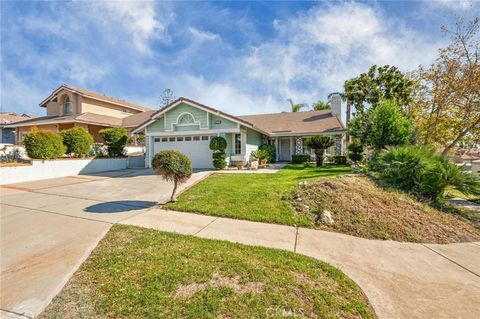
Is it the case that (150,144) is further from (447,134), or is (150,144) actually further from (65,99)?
(447,134)

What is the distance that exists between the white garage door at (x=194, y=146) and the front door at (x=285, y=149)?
886 centimetres

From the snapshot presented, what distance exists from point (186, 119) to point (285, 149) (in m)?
10.5

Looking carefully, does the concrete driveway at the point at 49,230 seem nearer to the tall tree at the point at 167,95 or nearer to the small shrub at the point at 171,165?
the small shrub at the point at 171,165

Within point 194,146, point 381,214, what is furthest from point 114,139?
point 381,214

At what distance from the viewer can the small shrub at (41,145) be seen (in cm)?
1210

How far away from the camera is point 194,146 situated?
1622 centimetres

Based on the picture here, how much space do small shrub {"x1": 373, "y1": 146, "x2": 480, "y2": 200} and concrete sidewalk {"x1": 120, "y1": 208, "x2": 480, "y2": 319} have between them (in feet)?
8.26

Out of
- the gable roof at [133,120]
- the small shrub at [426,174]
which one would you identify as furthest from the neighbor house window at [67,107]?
the small shrub at [426,174]

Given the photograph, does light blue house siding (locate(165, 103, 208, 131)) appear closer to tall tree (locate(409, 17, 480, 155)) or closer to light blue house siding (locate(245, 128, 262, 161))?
light blue house siding (locate(245, 128, 262, 161))

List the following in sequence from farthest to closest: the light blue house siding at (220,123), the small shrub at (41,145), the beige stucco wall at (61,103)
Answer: the beige stucco wall at (61,103)
the light blue house siding at (220,123)
the small shrub at (41,145)

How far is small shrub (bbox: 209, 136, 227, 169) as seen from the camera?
14256mm

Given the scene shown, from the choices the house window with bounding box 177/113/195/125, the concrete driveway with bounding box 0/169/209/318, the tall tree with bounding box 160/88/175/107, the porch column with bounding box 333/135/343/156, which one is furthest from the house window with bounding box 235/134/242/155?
the tall tree with bounding box 160/88/175/107

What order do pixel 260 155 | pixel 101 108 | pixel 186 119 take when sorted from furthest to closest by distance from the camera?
pixel 101 108, pixel 260 155, pixel 186 119

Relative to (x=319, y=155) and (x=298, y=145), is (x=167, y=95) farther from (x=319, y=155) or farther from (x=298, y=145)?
(x=319, y=155)
